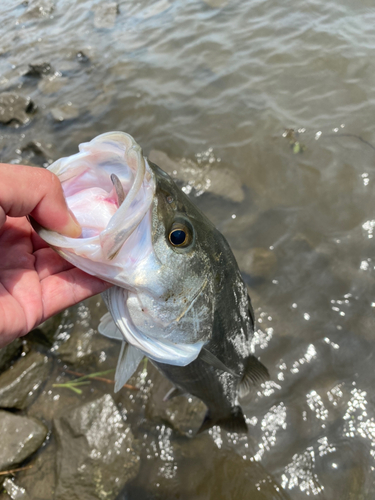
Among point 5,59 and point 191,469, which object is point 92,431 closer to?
point 191,469

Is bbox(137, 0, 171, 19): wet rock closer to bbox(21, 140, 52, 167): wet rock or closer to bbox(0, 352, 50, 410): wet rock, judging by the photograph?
bbox(21, 140, 52, 167): wet rock

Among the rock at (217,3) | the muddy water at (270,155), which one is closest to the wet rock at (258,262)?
the muddy water at (270,155)

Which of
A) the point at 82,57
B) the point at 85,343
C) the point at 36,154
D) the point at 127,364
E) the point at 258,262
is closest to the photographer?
the point at 127,364

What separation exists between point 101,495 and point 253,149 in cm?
476

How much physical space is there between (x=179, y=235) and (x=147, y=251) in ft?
0.58

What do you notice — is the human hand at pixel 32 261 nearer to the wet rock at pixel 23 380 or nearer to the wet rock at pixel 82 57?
the wet rock at pixel 23 380

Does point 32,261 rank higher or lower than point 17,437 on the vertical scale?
higher

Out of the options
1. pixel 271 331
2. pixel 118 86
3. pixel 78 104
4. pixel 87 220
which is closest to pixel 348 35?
pixel 118 86

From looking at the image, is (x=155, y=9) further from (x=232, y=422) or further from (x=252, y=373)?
(x=232, y=422)

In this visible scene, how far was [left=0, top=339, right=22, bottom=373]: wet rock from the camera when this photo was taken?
331 centimetres

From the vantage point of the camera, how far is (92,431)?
2.93 metres

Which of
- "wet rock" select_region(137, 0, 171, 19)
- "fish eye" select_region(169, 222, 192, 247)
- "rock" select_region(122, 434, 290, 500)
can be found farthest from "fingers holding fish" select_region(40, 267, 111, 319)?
"wet rock" select_region(137, 0, 171, 19)

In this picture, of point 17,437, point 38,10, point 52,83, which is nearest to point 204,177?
point 17,437

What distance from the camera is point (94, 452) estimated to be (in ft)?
9.35
